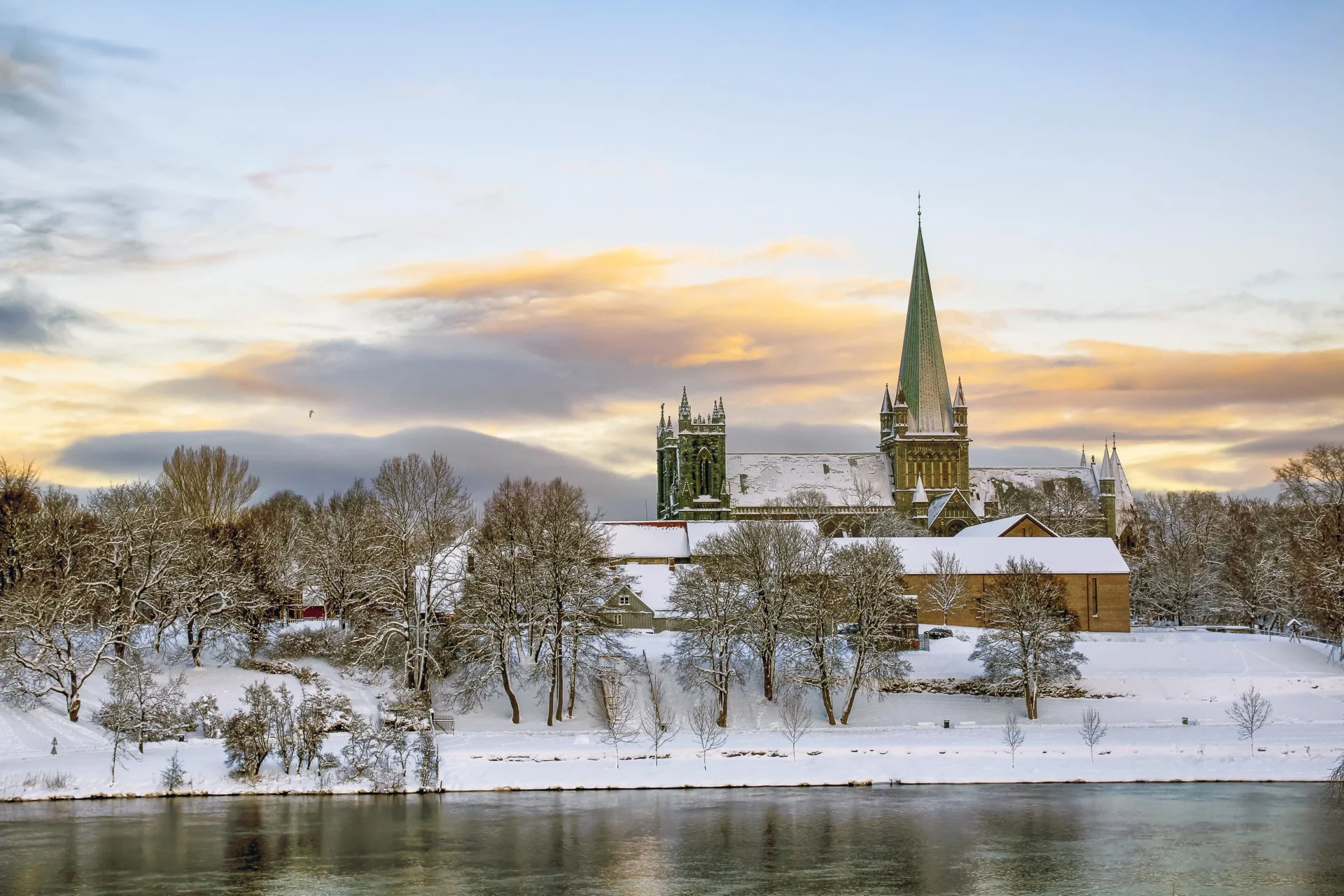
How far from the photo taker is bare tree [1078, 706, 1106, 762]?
52.9m

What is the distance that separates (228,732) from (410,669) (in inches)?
482

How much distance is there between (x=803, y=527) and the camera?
88812 mm

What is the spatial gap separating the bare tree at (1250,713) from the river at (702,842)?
18.1 feet

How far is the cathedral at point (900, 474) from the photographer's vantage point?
389ft

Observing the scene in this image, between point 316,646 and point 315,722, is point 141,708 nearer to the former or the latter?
point 315,722

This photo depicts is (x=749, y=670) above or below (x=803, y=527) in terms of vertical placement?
below

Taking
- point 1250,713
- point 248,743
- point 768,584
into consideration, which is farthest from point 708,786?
point 1250,713

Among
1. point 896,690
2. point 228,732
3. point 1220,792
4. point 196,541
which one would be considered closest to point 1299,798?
point 1220,792

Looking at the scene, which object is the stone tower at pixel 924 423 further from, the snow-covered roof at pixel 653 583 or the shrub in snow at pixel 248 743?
the shrub in snow at pixel 248 743

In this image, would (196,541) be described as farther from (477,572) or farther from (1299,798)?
(1299,798)

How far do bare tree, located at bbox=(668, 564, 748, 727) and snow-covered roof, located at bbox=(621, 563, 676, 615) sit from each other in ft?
45.9

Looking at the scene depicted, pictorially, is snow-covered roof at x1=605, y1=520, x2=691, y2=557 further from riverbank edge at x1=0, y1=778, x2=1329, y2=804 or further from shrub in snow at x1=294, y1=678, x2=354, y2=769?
riverbank edge at x1=0, y1=778, x2=1329, y2=804

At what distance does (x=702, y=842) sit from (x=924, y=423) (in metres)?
87.3

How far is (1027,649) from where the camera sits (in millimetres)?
60906
